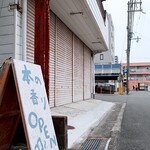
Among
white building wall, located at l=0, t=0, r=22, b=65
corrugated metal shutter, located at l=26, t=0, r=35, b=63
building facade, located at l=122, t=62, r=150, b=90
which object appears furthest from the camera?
building facade, located at l=122, t=62, r=150, b=90

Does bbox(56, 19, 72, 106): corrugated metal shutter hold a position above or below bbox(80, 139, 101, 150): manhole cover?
above

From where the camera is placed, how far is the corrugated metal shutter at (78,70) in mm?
16141

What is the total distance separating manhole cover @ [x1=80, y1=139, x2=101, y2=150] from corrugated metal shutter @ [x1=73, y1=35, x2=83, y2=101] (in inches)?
355

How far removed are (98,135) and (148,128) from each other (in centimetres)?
221

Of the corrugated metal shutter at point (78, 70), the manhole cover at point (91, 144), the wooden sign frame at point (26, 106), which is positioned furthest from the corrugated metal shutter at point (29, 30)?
the corrugated metal shutter at point (78, 70)

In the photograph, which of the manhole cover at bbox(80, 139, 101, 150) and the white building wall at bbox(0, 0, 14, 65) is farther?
the white building wall at bbox(0, 0, 14, 65)

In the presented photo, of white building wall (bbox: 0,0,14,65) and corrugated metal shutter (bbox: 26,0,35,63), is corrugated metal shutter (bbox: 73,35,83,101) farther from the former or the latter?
white building wall (bbox: 0,0,14,65)

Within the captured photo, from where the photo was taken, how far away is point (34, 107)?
400 cm

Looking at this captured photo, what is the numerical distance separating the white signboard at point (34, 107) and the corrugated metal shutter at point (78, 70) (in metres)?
11.4

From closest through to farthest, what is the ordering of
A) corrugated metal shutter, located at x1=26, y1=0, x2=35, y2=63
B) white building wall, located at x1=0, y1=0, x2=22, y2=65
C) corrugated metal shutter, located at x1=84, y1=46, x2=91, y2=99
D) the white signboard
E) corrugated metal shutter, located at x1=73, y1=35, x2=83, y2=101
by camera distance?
the white signboard
white building wall, located at x1=0, y1=0, x2=22, y2=65
corrugated metal shutter, located at x1=26, y1=0, x2=35, y2=63
corrugated metal shutter, located at x1=73, y1=35, x2=83, y2=101
corrugated metal shutter, located at x1=84, y1=46, x2=91, y2=99

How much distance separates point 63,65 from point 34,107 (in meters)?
9.47

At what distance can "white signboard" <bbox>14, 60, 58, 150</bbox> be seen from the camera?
3730 mm

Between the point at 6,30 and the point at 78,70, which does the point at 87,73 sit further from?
the point at 6,30

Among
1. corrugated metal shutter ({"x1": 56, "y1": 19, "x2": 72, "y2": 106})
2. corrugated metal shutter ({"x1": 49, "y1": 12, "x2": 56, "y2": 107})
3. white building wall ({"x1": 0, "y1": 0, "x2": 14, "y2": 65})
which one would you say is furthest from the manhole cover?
corrugated metal shutter ({"x1": 56, "y1": 19, "x2": 72, "y2": 106})
